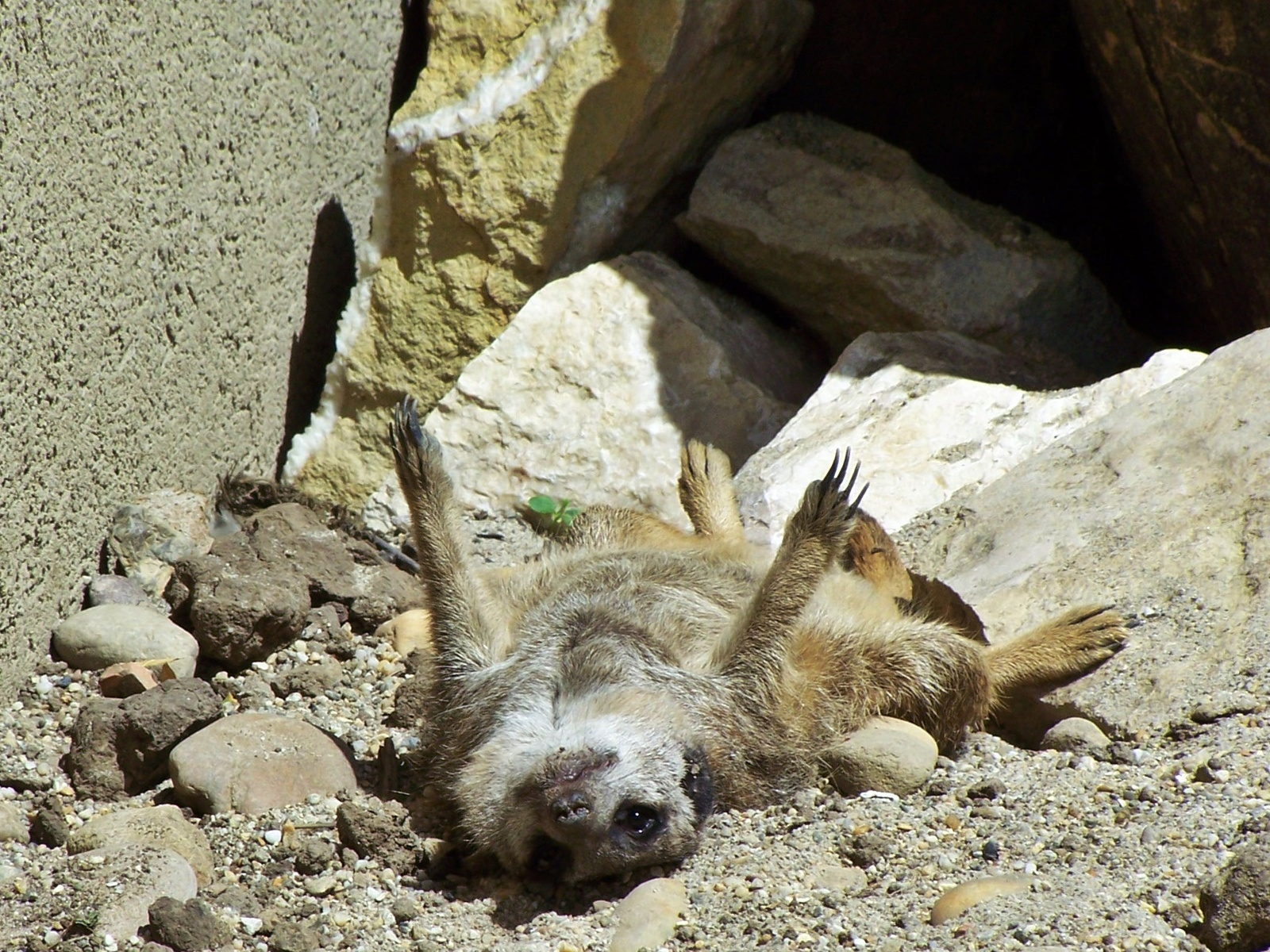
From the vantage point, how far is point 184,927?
2.88 m

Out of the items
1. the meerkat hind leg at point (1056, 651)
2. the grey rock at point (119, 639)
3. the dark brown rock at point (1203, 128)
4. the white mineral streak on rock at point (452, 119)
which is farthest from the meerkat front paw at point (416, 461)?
the dark brown rock at point (1203, 128)

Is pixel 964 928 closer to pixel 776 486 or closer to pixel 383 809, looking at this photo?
pixel 383 809

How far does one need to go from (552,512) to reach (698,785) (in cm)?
213

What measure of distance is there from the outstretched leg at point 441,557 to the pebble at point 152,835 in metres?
0.85

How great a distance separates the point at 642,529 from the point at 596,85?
7.11 feet

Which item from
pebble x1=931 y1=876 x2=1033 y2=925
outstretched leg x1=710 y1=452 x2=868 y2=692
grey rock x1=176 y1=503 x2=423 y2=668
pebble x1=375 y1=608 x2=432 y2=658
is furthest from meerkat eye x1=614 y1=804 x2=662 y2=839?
grey rock x1=176 y1=503 x2=423 y2=668

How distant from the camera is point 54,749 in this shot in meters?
3.84

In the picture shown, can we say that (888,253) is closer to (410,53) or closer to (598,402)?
(598,402)

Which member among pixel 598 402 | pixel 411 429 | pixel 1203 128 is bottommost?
pixel 411 429

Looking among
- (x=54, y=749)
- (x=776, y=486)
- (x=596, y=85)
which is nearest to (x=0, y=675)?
(x=54, y=749)

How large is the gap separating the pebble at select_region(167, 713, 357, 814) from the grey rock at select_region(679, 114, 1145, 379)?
3.05 m

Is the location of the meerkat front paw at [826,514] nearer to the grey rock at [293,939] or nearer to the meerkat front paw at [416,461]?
the meerkat front paw at [416,461]

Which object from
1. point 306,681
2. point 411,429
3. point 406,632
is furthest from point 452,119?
point 306,681

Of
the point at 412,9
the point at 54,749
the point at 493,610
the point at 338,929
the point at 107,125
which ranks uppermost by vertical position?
the point at 412,9
